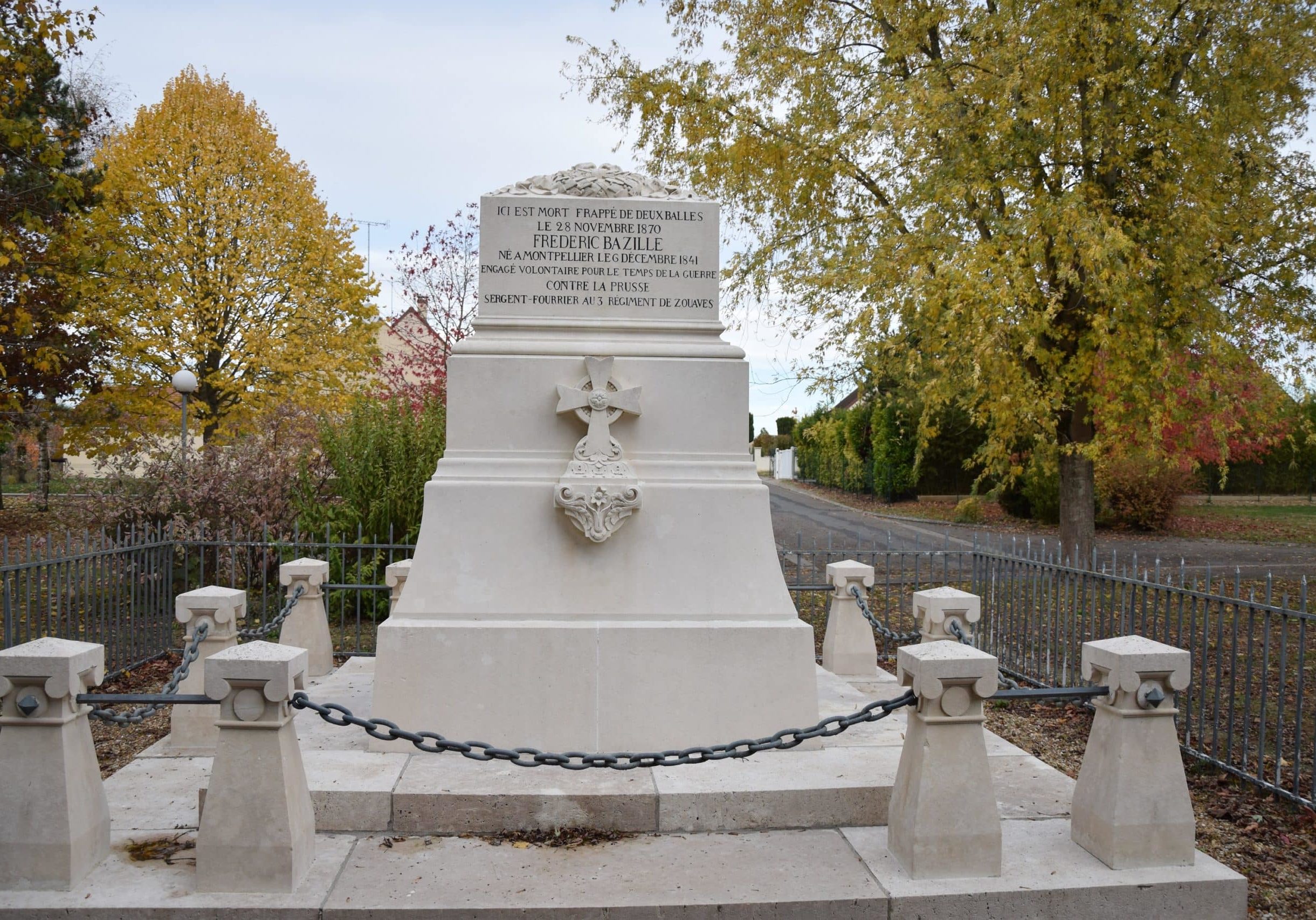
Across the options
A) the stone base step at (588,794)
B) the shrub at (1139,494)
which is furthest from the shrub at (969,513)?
the stone base step at (588,794)

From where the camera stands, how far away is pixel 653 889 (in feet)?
11.5

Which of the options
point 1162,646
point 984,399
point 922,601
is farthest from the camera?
point 984,399

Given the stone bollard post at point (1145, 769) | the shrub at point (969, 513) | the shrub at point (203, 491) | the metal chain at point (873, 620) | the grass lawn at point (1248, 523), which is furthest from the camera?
the shrub at point (969, 513)

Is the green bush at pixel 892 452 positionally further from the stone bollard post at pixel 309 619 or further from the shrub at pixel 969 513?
the stone bollard post at pixel 309 619

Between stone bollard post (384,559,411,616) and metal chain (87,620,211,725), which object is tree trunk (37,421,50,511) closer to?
stone bollard post (384,559,411,616)

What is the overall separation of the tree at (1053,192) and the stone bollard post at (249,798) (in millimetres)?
7371

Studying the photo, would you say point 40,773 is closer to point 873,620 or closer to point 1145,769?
point 1145,769

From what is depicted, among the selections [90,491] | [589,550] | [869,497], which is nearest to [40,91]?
[90,491]

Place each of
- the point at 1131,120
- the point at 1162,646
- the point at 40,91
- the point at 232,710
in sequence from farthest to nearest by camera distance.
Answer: the point at 40,91, the point at 1131,120, the point at 1162,646, the point at 232,710

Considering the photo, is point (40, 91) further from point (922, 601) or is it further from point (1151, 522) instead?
point (1151, 522)

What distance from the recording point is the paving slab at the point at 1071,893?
3422 mm

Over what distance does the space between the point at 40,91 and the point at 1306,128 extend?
17.4 meters

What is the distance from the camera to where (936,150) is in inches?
416

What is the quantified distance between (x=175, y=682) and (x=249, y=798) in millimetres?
1567
